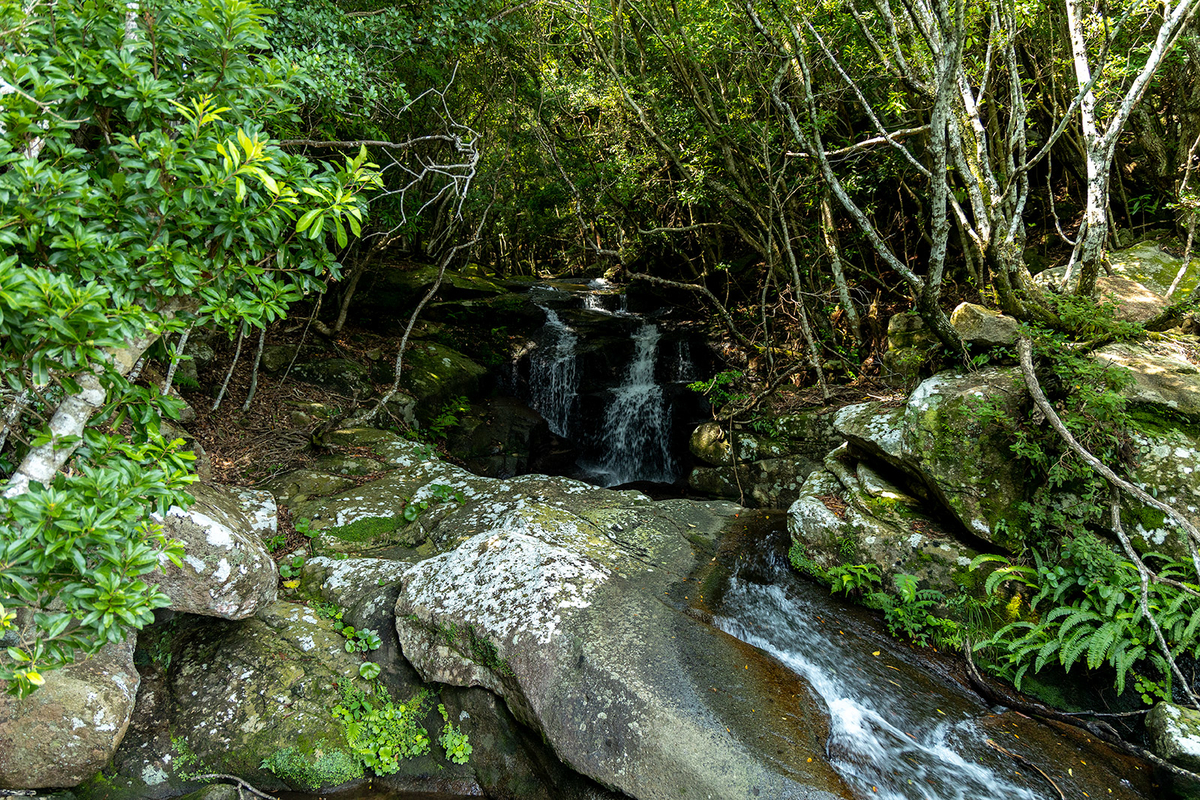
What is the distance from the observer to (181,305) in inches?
115

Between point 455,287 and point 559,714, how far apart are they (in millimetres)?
11557

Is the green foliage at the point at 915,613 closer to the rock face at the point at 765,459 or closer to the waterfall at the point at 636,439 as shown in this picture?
the rock face at the point at 765,459

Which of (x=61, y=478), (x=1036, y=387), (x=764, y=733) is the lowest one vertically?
(x=764, y=733)

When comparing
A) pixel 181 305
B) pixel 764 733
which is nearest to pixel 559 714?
pixel 764 733

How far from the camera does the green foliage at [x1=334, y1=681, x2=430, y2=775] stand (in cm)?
421

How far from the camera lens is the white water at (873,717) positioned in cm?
363

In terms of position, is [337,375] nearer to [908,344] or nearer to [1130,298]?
[908,344]

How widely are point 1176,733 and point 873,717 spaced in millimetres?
1957

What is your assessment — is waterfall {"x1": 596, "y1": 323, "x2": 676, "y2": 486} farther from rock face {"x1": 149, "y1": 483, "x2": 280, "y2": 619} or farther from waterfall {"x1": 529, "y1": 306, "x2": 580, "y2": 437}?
rock face {"x1": 149, "y1": 483, "x2": 280, "y2": 619}

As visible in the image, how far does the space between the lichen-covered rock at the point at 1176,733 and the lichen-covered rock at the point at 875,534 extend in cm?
141

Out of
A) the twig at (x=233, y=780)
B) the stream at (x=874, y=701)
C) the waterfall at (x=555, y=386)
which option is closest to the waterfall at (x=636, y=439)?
the waterfall at (x=555, y=386)

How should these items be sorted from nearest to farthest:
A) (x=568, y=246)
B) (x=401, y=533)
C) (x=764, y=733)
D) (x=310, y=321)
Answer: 1. (x=764, y=733)
2. (x=401, y=533)
3. (x=310, y=321)
4. (x=568, y=246)

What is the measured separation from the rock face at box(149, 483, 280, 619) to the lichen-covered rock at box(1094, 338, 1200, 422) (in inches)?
314

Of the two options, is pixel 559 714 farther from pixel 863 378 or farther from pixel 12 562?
pixel 863 378
